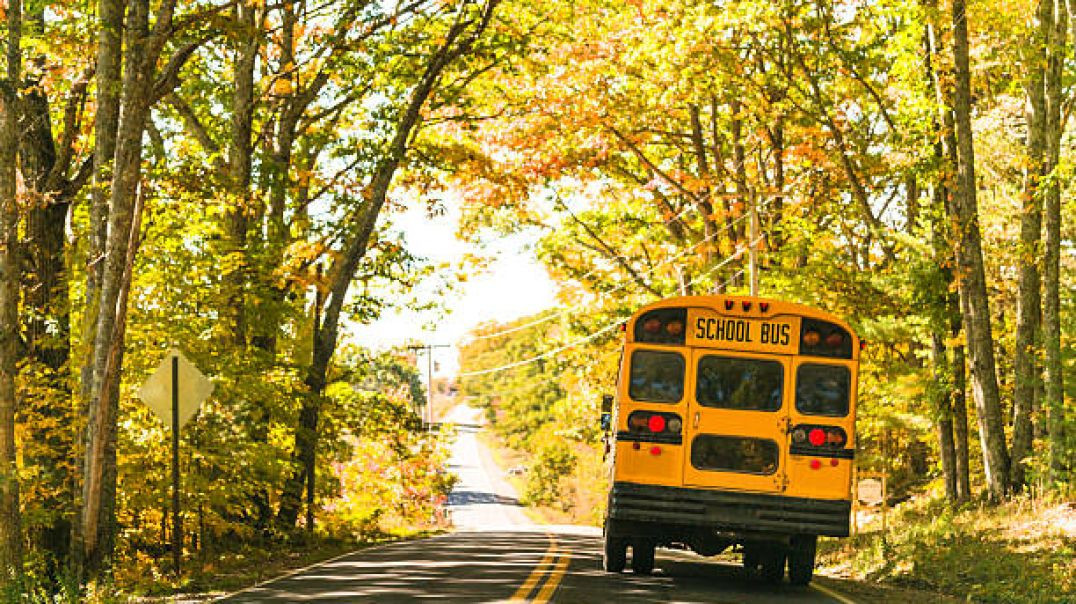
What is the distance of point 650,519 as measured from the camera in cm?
1332

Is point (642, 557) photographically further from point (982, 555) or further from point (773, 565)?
point (982, 555)

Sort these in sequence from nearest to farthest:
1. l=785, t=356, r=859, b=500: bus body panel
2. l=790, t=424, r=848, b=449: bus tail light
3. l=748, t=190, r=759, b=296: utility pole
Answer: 1. l=785, t=356, r=859, b=500: bus body panel
2. l=790, t=424, r=848, b=449: bus tail light
3. l=748, t=190, r=759, b=296: utility pole

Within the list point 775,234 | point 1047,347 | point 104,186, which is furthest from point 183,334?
point 775,234

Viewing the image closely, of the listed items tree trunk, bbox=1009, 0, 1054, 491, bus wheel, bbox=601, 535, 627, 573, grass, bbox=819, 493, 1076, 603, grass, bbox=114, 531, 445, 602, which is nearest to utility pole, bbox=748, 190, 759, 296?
tree trunk, bbox=1009, 0, 1054, 491

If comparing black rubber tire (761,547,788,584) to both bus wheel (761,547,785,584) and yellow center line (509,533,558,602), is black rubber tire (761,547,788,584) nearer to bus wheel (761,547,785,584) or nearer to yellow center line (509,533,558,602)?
bus wheel (761,547,785,584)

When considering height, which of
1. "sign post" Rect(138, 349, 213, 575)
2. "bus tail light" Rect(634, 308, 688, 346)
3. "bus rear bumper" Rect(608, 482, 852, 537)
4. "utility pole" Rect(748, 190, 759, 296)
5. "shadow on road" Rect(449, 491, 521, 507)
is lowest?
"shadow on road" Rect(449, 491, 521, 507)

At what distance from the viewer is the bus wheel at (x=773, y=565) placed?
14883 millimetres

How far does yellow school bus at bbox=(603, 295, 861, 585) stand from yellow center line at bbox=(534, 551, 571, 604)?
1.03 meters

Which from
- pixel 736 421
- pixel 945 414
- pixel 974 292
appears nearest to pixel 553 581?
pixel 736 421

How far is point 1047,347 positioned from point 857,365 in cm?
691

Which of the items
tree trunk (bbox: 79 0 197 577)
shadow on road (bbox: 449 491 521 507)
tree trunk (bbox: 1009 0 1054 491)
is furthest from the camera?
shadow on road (bbox: 449 491 521 507)

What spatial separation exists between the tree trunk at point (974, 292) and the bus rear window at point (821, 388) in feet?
22.3

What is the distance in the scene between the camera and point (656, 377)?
13.6 m

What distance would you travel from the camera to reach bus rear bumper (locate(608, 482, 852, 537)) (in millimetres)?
13156
